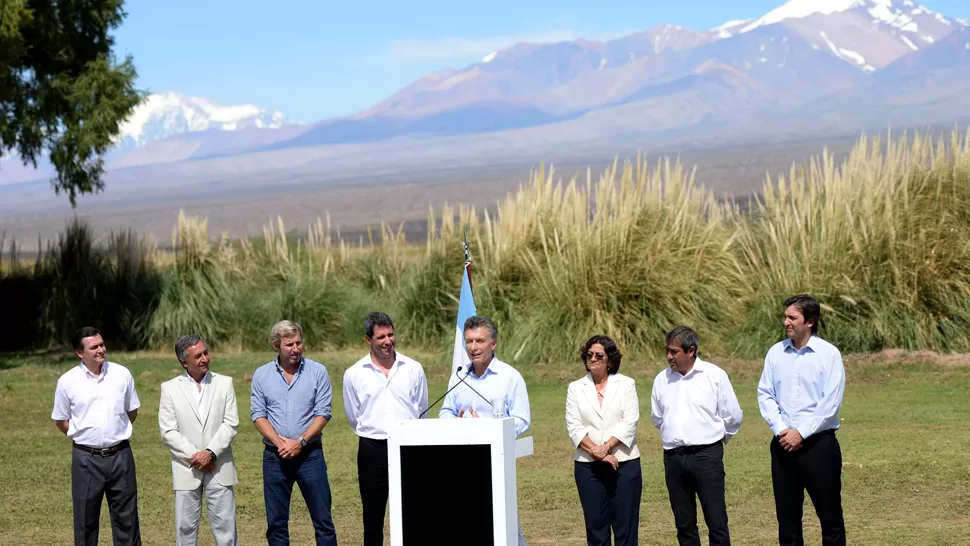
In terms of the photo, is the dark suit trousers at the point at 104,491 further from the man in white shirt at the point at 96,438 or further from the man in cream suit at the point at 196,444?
the man in cream suit at the point at 196,444

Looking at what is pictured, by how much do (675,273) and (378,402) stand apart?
396 inches

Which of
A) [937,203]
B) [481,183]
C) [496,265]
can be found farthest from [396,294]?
[481,183]

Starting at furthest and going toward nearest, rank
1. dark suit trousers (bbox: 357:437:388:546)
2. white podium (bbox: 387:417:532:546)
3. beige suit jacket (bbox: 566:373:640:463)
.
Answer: dark suit trousers (bbox: 357:437:388:546) → beige suit jacket (bbox: 566:373:640:463) → white podium (bbox: 387:417:532:546)

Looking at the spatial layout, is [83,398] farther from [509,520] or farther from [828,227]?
[828,227]

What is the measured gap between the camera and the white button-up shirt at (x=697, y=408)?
7180mm

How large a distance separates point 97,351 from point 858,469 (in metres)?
5.92

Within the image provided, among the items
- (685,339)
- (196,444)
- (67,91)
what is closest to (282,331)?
(196,444)

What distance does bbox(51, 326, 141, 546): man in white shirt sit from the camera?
24.9ft

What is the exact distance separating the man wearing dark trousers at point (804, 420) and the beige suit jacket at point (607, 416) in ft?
2.40

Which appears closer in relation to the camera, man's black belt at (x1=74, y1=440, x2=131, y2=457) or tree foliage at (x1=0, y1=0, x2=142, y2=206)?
man's black belt at (x1=74, y1=440, x2=131, y2=457)

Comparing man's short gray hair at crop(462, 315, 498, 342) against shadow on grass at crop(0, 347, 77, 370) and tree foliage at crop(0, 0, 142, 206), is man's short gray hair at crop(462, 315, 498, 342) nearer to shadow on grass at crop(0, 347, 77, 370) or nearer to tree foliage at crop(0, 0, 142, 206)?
shadow on grass at crop(0, 347, 77, 370)

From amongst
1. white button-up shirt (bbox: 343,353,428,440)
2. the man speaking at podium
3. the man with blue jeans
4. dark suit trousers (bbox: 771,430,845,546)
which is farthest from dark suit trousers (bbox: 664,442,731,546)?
the man with blue jeans

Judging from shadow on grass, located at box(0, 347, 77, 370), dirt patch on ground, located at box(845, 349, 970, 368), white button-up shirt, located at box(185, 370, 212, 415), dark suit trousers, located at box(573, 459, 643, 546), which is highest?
white button-up shirt, located at box(185, 370, 212, 415)

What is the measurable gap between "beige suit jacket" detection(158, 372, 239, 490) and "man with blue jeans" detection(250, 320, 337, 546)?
0.19m
